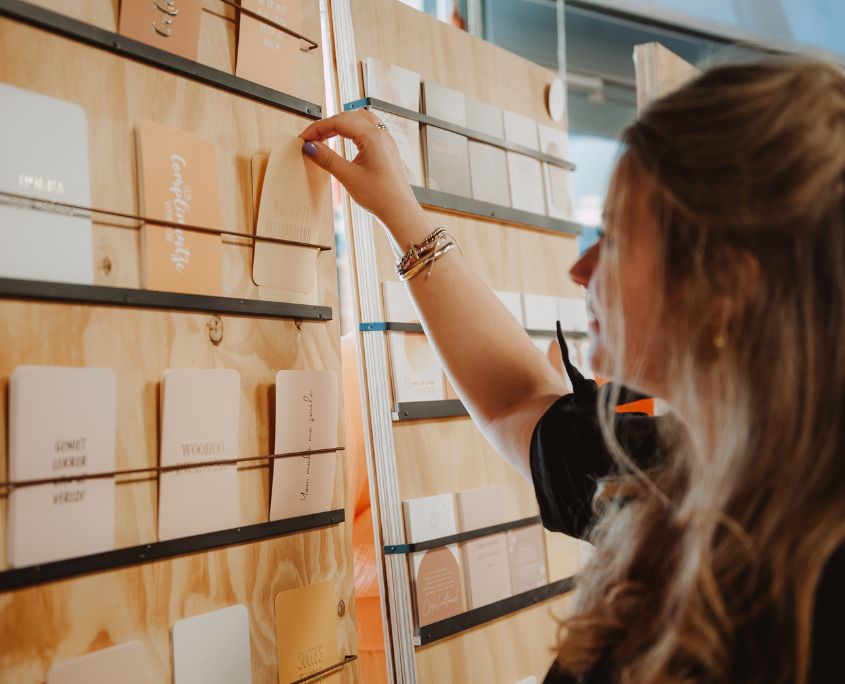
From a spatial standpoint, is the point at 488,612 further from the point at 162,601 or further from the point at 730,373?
the point at 730,373

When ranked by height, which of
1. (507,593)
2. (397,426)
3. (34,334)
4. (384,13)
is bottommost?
(507,593)

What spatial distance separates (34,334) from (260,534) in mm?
398

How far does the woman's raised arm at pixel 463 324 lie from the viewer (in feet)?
3.98

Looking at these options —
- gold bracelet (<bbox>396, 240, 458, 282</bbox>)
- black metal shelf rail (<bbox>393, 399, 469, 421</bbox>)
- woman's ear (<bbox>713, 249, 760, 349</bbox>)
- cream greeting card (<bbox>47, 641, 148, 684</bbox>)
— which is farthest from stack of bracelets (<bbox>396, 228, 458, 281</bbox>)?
cream greeting card (<bbox>47, 641, 148, 684</bbox>)

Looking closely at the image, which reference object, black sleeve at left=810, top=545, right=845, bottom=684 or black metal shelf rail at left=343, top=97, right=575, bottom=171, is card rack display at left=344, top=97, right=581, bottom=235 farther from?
black sleeve at left=810, top=545, right=845, bottom=684

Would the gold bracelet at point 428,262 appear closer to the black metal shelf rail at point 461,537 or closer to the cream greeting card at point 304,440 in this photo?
the cream greeting card at point 304,440

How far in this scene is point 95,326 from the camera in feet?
3.01

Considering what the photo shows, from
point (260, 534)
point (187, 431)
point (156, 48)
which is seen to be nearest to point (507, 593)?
point (260, 534)

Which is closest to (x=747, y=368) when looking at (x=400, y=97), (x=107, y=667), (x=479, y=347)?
(x=479, y=347)

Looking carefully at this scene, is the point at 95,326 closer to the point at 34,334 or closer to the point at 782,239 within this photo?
the point at 34,334

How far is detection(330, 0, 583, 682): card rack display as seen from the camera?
1.31m

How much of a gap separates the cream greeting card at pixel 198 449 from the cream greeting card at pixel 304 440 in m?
0.07

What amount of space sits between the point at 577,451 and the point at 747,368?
0.40 meters

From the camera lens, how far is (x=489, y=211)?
159 cm
